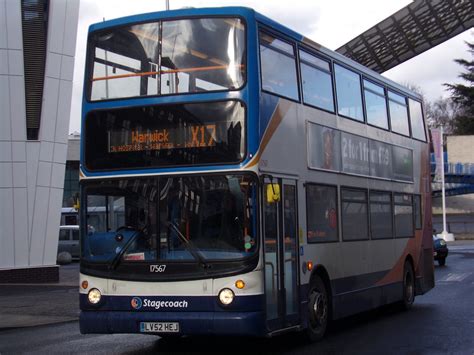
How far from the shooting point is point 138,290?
367 inches

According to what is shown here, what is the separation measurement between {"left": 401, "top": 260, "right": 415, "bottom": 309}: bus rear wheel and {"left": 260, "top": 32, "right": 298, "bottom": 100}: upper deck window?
6108 millimetres

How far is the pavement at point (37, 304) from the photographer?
49.0ft

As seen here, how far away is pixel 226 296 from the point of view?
8.98 meters

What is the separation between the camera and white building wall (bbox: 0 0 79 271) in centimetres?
2272

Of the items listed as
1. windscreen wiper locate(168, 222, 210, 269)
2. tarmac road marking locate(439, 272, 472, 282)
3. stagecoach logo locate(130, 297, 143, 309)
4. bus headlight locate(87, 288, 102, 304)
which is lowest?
stagecoach logo locate(130, 297, 143, 309)

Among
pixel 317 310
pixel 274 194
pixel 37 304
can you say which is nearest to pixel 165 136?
pixel 274 194

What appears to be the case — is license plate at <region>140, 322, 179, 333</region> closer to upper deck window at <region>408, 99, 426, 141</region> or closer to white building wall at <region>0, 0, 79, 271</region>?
upper deck window at <region>408, 99, 426, 141</region>

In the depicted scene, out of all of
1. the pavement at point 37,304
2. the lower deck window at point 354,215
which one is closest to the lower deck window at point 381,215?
the lower deck window at point 354,215

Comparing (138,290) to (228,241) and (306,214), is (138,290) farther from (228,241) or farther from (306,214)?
(306,214)

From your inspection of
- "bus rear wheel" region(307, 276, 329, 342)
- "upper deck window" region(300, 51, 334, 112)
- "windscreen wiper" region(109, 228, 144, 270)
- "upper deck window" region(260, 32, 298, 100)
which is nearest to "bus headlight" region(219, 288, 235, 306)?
"windscreen wiper" region(109, 228, 144, 270)

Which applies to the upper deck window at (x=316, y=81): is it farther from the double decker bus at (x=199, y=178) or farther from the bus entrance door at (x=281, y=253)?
the bus entrance door at (x=281, y=253)

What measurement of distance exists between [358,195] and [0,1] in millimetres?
14249

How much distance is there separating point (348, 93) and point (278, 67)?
113 inches

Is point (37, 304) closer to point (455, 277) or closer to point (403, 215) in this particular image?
point (403, 215)
